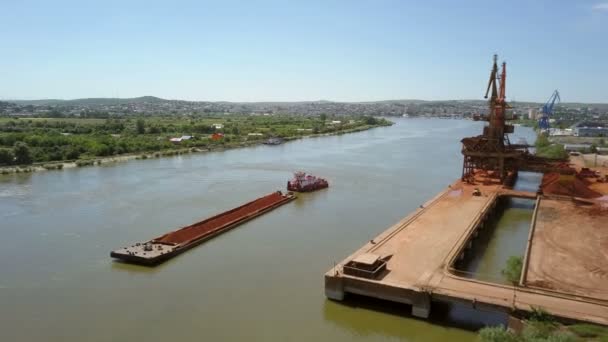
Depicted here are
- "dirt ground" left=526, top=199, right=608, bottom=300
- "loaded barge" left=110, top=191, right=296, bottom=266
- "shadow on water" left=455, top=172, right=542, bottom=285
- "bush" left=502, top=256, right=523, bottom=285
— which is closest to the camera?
"dirt ground" left=526, top=199, right=608, bottom=300

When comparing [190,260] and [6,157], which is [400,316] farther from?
[6,157]

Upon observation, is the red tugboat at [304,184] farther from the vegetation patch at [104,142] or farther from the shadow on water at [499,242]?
the vegetation patch at [104,142]

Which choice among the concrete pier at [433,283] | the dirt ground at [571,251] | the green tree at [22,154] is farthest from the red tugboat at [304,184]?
the green tree at [22,154]

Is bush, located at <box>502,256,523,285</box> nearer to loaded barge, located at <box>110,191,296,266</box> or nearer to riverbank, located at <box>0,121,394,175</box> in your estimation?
loaded barge, located at <box>110,191,296,266</box>

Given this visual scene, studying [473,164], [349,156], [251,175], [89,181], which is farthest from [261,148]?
[473,164]

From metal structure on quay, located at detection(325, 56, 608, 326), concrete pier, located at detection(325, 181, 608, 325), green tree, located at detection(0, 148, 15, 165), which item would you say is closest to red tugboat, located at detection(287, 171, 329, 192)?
metal structure on quay, located at detection(325, 56, 608, 326)

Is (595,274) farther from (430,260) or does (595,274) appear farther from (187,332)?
(187,332)
